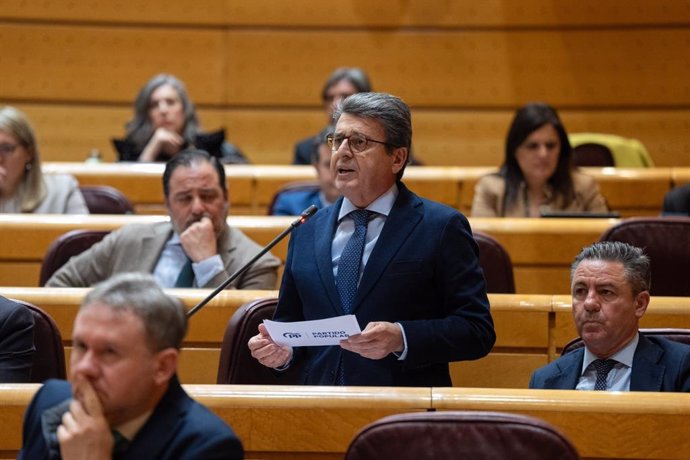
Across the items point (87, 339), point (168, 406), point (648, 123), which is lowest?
point (168, 406)

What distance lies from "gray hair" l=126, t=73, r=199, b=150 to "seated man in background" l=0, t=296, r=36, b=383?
284 centimetres

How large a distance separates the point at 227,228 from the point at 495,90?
3.31m

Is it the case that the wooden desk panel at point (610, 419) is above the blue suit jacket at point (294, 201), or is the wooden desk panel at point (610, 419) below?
below

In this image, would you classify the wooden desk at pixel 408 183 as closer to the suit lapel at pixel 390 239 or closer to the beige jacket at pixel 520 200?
the beige jacket at pixel 520 200

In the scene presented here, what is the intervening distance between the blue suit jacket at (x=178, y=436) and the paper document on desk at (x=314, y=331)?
49cm

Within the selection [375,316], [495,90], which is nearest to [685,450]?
[375,316]

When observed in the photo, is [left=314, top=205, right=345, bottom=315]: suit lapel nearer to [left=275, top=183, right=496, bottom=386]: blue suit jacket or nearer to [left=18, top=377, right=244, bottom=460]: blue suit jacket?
[left=275, top=183, right=496, bottom=386]: blue suit jacket

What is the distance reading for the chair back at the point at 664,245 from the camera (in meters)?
3.62

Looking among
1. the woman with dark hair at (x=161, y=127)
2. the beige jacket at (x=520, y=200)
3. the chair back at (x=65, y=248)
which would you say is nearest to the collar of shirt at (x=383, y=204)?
the chair back at (x=65, y=248)

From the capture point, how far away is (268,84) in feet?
22.4

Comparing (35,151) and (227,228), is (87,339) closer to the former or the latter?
(227,228)

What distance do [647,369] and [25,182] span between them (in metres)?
2.67

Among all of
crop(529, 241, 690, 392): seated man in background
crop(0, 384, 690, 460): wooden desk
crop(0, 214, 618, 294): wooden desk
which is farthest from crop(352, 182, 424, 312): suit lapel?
crop(0, 214, 618, 294): wooden desk

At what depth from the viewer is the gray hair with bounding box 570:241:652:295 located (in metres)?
2.84
